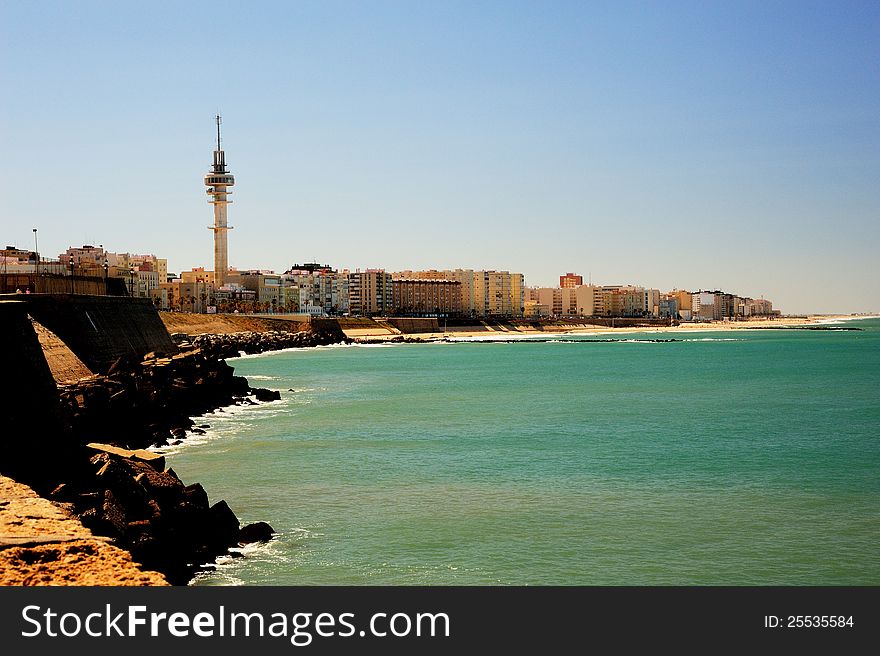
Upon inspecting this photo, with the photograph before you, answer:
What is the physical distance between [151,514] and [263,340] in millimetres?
71876

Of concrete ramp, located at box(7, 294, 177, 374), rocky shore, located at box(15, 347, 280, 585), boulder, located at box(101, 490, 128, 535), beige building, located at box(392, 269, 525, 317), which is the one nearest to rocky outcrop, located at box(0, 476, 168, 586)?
boulder, located at box(101, 490, 128, 535)

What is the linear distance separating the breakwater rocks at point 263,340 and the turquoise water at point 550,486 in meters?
31.0

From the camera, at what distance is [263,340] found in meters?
81.7

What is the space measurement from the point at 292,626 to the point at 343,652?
65 cm

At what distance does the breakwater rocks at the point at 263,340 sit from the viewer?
6585 cm

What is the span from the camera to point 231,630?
668cm

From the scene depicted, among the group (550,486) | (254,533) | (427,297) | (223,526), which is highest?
(427,297)

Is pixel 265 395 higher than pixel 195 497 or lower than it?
lower

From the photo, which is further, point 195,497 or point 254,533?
point 254,533

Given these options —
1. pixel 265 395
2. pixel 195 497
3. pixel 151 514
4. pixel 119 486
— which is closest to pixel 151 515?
pixel 151 514

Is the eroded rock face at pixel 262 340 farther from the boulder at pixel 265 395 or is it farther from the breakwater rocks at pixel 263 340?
the boulder at pixel 265 395

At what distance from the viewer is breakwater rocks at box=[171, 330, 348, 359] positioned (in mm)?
65850

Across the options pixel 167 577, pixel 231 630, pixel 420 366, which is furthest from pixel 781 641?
pixel 420 366

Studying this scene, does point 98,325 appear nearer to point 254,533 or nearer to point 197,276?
point 254,533
